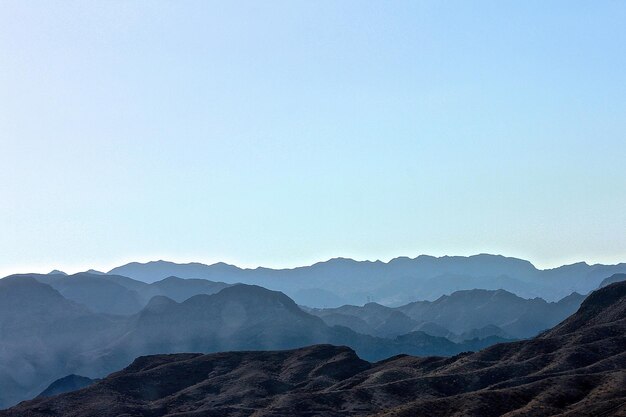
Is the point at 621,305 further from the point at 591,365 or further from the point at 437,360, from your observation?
the point at 591,365

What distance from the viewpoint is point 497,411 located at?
274 feet

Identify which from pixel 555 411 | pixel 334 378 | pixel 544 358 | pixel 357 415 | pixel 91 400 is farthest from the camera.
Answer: pixel 334 378

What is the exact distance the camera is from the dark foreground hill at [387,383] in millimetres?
85812

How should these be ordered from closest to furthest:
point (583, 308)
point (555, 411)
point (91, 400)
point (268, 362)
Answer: point (555, 411)
point (91, 400)
point (268, 362)
point (583, 308)

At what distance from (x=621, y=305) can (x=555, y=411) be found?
81.9m

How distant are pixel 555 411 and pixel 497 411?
632cm

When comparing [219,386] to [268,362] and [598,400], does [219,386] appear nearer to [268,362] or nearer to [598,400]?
[268,362]

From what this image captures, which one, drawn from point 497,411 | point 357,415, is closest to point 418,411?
point 497,411

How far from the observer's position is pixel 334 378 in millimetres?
138000

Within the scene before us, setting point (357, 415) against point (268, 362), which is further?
point (268, 362)

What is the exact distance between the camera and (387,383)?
362ft

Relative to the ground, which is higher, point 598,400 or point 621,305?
point 621,305

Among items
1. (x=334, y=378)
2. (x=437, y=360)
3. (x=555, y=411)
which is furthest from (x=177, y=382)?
(x=555, y=411)

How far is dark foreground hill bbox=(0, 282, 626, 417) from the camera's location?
85.8 m
